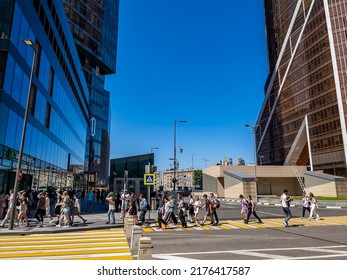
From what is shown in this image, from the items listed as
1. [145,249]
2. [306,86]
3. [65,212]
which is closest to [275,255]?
[145,249]

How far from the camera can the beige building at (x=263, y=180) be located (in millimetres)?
43062

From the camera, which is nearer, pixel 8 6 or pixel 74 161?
pixel 8 6

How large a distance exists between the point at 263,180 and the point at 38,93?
46778 millimetres

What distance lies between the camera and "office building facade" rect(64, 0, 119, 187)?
62.5 meters

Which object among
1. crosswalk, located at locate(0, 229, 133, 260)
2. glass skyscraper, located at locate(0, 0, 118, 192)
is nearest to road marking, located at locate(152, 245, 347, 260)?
crosswalk, located at locate(0, 229, 133, 260)

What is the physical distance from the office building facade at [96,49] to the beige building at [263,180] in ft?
110

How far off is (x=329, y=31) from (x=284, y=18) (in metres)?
21.2

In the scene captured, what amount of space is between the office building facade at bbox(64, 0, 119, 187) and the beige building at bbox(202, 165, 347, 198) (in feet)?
110

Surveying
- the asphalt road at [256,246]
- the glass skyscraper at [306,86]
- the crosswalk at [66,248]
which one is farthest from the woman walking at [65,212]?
the glass skyscraper at [306,86]

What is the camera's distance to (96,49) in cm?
6869

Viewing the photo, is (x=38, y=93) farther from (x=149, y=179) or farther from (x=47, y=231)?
(x=47, y=231)

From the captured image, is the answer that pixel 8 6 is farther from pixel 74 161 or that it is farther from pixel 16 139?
pixel 74 161
